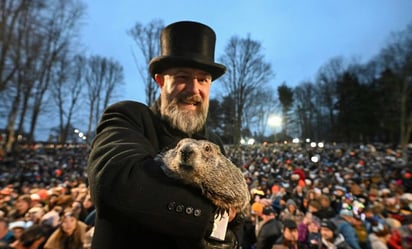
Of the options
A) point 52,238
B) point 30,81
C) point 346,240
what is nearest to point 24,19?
point 30,81

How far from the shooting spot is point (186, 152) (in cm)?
141

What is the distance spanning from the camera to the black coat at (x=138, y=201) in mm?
1181

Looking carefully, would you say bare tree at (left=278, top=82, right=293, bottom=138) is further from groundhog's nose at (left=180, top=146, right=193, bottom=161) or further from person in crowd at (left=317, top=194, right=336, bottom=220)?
groundhog's nose at (left=180, top=146, right=193, bottom=161)

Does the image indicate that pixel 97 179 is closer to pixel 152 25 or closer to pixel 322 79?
pixel 152 25

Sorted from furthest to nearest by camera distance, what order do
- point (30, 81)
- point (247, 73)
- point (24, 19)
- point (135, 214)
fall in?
point (247, 73) → point (30, 81) → point (24, 19) → point (135, 214)

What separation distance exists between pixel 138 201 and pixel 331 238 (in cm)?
627

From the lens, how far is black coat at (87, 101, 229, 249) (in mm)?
1181

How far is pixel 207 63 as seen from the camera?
184 cm

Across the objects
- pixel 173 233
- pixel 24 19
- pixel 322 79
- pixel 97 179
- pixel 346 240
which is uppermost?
pixel 322 79

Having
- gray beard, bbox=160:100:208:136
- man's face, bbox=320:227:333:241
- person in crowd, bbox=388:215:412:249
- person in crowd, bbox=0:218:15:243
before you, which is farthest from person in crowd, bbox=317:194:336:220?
gray beard, bbox=160:100:208:136

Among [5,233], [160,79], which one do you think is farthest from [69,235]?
[160,79]

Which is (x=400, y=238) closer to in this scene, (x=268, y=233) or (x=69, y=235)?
(x=268, y=233)

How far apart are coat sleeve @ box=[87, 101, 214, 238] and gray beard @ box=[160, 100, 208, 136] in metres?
0.58

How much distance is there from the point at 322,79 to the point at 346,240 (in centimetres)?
5555
